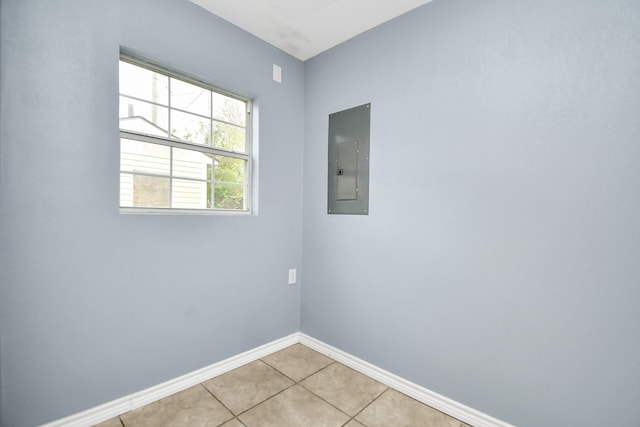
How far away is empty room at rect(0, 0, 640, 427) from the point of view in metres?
1.31

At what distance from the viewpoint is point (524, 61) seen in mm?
1483

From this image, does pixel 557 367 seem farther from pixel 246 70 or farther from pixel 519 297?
pixel 246 70

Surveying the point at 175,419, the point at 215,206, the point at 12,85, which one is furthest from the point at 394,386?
the point at 12,85

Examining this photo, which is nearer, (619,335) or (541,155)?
(619,335)

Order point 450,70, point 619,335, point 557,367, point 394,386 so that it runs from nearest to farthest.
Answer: point 619,335 → point 557,367 → point 450,70 → point 394,386

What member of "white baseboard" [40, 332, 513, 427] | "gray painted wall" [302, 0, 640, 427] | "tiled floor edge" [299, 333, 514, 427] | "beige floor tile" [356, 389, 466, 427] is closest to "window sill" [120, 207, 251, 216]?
"gray painted wall" [302, 0, 640, 427]

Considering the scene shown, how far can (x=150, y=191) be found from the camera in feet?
5.92

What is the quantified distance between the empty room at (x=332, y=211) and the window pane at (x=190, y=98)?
20mm

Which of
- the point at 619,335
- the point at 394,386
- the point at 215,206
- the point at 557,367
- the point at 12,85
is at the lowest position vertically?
the point at 394,386

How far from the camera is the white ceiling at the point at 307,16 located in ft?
6.11

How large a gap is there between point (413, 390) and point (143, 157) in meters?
2.30

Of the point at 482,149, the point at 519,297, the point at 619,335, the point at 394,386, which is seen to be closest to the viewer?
the point at 619,335

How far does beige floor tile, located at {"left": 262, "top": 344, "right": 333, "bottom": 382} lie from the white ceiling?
259 centimetres

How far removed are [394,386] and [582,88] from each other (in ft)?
6.64
